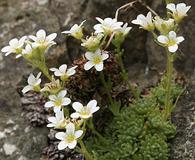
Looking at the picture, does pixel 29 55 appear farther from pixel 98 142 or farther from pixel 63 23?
pixel 63 23

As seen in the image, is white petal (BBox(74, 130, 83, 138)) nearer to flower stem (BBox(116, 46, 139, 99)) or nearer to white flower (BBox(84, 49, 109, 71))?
white flower (BBox(84, 49, 109, 71))

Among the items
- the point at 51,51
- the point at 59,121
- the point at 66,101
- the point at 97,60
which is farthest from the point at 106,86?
the point at 51,51

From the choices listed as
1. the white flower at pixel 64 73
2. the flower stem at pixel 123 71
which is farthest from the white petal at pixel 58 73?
the flower stem at pixel 123 71

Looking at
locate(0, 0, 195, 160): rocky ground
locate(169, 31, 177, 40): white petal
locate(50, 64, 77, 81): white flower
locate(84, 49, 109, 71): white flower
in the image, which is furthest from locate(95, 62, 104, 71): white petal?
locate(0, 0, 195, 160): rocky ground

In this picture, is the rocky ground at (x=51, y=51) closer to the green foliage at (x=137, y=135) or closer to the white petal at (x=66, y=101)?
the green foliage at (x=137, y=135)

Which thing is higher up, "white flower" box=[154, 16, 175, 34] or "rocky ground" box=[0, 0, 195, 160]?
"white flower" box=[154, 16, 175, 34]

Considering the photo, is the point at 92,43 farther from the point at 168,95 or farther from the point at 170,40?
the point at 168,95
